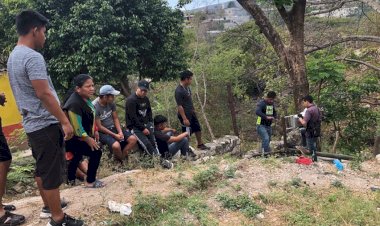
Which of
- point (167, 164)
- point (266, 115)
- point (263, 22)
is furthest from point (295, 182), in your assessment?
point (263, 22)

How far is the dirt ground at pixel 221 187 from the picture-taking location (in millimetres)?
4172

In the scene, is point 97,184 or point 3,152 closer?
point 3,152

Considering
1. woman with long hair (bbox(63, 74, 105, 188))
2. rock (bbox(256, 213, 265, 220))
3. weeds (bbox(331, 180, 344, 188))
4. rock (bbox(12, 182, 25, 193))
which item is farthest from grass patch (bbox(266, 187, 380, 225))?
rock (bbox(12, 182, 25, 193))

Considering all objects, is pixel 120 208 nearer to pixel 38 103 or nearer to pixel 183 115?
pixel 38 103

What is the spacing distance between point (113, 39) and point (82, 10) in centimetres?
103

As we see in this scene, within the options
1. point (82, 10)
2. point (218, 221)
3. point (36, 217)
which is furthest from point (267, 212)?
point (82, 10)

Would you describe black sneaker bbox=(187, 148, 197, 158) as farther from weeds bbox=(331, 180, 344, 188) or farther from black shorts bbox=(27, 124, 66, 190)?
black shorts bbox=(27, 124, 66, 190)

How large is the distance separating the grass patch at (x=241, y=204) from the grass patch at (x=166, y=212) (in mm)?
245

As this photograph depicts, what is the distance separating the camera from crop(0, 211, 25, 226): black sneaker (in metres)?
3.76

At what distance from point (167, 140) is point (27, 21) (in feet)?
11.5

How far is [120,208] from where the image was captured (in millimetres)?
4074

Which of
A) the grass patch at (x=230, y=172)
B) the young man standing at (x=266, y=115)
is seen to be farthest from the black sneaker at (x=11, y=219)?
Answer: the young man standing at (x=266, y=115)

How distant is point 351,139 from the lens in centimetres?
1020

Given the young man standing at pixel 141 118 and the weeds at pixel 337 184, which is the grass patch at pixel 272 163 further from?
the young man standing at pixel 141 118
